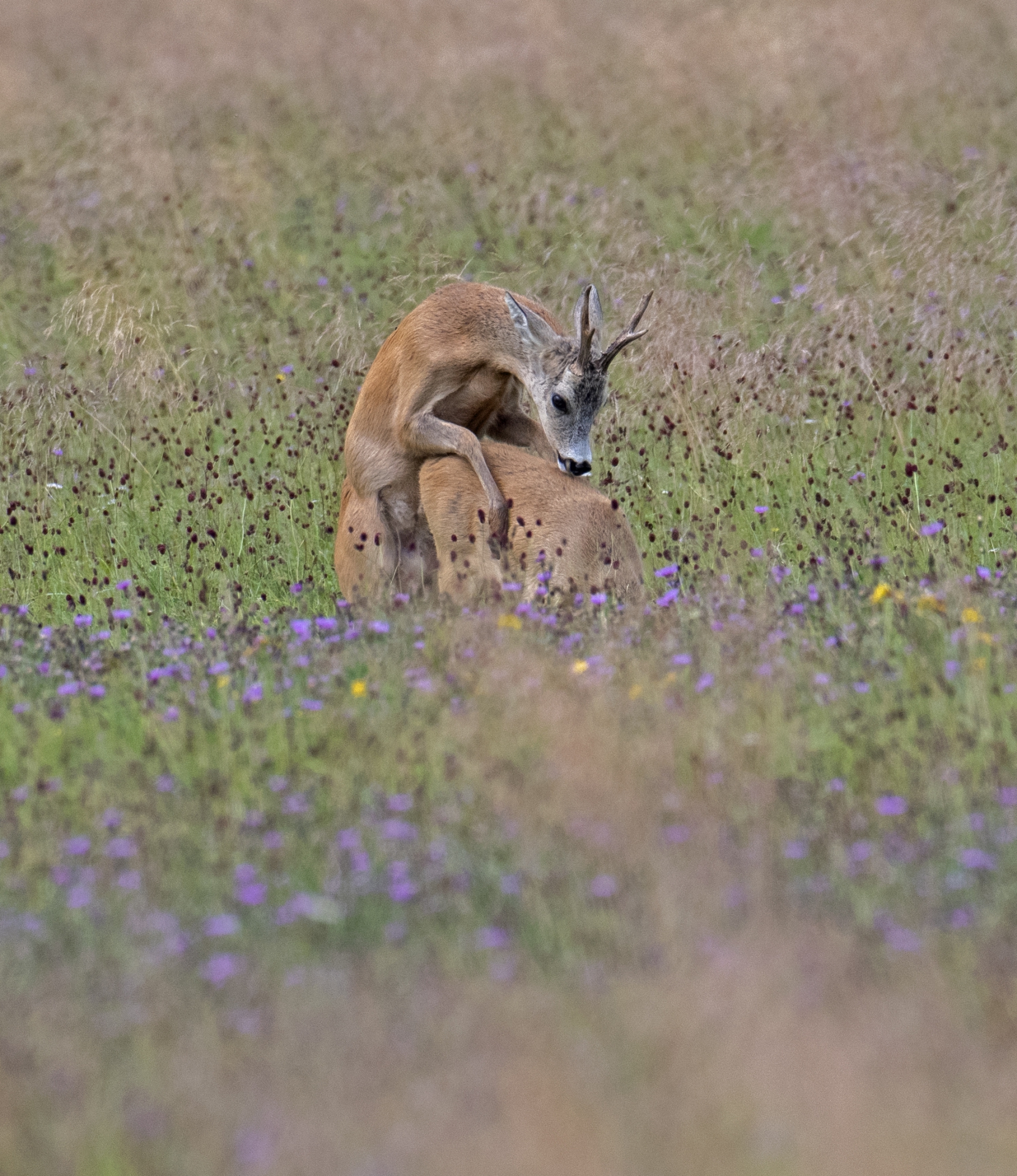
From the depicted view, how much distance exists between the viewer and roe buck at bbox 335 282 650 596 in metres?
7.63

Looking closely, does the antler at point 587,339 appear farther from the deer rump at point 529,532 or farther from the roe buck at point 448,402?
the deer rump at point 529,532

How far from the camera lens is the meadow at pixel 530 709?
308 centimetres

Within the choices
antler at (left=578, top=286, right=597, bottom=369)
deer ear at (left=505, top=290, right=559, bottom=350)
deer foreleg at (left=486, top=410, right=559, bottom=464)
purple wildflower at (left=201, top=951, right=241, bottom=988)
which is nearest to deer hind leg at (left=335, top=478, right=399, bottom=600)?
deer foreleg at (left=486, top=410, right=559, bottom=464)

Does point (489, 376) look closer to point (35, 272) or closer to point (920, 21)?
point (35, 272)

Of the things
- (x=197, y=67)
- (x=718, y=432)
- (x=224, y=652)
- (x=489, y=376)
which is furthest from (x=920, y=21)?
(x=224, y=652)

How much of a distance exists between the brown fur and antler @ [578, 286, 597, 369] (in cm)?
33


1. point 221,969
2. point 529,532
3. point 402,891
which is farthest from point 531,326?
point 221,969

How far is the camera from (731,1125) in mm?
2863

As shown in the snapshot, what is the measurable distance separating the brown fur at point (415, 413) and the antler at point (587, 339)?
0.33m

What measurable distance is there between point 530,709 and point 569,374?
298 centimetres

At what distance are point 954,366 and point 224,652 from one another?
6.03m

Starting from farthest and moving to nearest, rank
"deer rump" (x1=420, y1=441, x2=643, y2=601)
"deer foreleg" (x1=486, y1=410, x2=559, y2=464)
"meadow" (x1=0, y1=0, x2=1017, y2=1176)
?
"deer foreleg" (x1=486, y1=410, x2=559, y2=464) → "deer rump" (x1=420, y1=441, x2=643, y2=601) → "meadow" (x1=0, y1=0, x2=1017, y2=1176)

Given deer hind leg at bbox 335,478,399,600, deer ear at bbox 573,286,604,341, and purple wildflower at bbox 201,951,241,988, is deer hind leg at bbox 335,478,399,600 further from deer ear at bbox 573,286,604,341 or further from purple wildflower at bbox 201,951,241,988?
purple wildflower at bbox 201,951,241,988

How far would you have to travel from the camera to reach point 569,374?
25.0 ft
